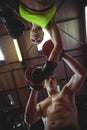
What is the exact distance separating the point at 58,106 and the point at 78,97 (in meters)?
2.58

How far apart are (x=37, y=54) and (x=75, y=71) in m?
2.46

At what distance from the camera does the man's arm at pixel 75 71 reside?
76.1 inches

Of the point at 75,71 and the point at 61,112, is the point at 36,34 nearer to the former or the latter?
the point at 75,71

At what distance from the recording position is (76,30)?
13.8 ft

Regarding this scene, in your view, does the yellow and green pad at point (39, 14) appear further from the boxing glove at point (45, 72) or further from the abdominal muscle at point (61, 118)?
the abdominal muscle at point (61, 118)

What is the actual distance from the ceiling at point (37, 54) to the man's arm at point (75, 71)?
142cm

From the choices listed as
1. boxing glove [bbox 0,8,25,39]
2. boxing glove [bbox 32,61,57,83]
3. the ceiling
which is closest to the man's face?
boxing glove [bbox 0,8,25,39]

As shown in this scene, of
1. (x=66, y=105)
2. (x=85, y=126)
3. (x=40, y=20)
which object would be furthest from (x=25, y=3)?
(x=85, y=126)

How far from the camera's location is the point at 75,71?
2018 mm

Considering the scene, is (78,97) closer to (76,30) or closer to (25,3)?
(76,30)

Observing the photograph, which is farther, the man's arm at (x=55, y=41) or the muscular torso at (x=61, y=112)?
the muscular torso at (x=61, y=112)

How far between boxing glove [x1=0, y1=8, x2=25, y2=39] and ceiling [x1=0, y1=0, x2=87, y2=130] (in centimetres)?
186

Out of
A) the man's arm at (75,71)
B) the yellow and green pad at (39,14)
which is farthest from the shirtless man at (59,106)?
the yellow and green pad at (39,14)

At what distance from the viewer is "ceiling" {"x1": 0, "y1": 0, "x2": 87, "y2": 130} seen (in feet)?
12.8
